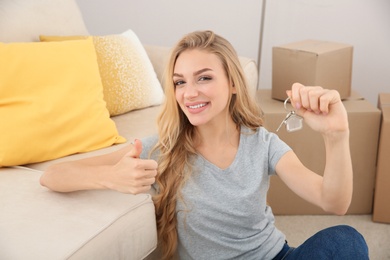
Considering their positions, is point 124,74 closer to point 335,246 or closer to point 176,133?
point 176,133

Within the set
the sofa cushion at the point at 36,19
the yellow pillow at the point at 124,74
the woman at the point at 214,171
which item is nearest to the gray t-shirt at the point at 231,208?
the woman at the point at 214,171

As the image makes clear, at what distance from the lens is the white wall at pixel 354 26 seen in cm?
283

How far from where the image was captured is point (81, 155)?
1621mm

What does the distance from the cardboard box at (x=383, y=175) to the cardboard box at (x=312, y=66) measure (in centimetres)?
20

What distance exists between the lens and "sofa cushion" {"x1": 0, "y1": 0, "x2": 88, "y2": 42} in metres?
1.83

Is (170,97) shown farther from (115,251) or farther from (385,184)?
(385,184)

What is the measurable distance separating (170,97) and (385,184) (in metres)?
1.09

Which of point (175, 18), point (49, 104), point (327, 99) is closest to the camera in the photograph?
point (327, 99)

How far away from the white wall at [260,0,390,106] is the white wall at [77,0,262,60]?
0.13 metres

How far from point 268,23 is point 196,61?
5.39ft

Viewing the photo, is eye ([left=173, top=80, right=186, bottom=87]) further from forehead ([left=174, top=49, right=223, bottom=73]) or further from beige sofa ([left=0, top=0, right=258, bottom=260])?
beige sofa ([left=0, top=0, right=258, bottom=260])

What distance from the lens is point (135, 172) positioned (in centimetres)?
115

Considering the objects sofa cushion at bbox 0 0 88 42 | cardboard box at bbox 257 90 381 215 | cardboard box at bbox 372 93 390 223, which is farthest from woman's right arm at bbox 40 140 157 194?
cardboard box at bbox 372 93 390 223

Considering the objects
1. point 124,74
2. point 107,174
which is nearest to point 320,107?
point 107,174
